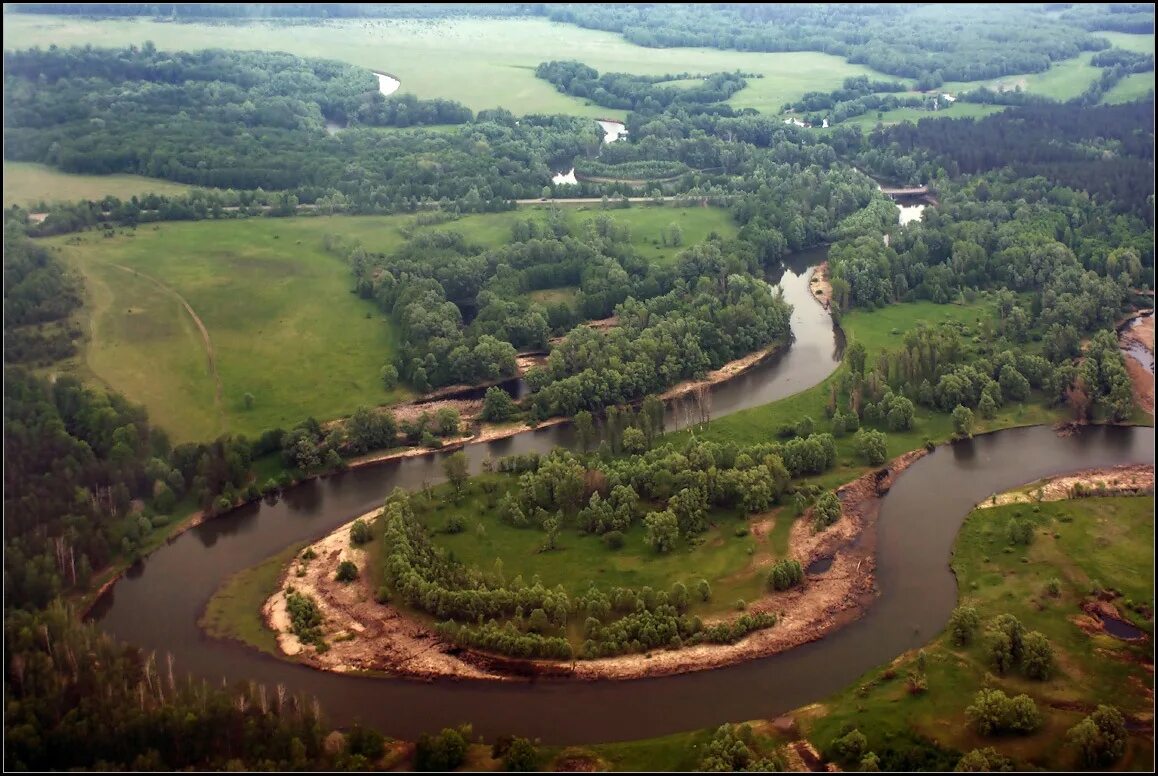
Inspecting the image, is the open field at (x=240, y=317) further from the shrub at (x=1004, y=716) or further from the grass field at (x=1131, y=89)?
the grass field at (x=1131, y=89)

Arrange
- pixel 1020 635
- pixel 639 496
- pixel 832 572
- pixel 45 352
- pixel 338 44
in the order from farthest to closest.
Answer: pixel 338 44 → pixel 45 352 → pixel 639 496 → pixel 832 572 → pixel 1020 635

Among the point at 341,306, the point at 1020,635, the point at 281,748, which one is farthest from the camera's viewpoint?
the point at 341,306

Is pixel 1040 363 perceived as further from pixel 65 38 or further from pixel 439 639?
pixel 65 38

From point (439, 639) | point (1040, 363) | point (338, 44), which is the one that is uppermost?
point (338, 44)

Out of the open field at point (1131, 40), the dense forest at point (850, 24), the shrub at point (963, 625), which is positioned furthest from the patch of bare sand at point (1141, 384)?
the open field at point (1131, 40)

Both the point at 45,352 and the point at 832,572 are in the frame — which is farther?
the point at 45,352

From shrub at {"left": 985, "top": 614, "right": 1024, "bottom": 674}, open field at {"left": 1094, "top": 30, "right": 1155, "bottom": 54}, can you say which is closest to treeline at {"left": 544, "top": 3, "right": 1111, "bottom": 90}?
open field at {"left": 1094, "top": 30, "right": 1155, "bottom": 54}

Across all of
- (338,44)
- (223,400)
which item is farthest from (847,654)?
(338,44)

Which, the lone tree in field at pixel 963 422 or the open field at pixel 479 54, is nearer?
the lone tree in field at pixel 963 422
